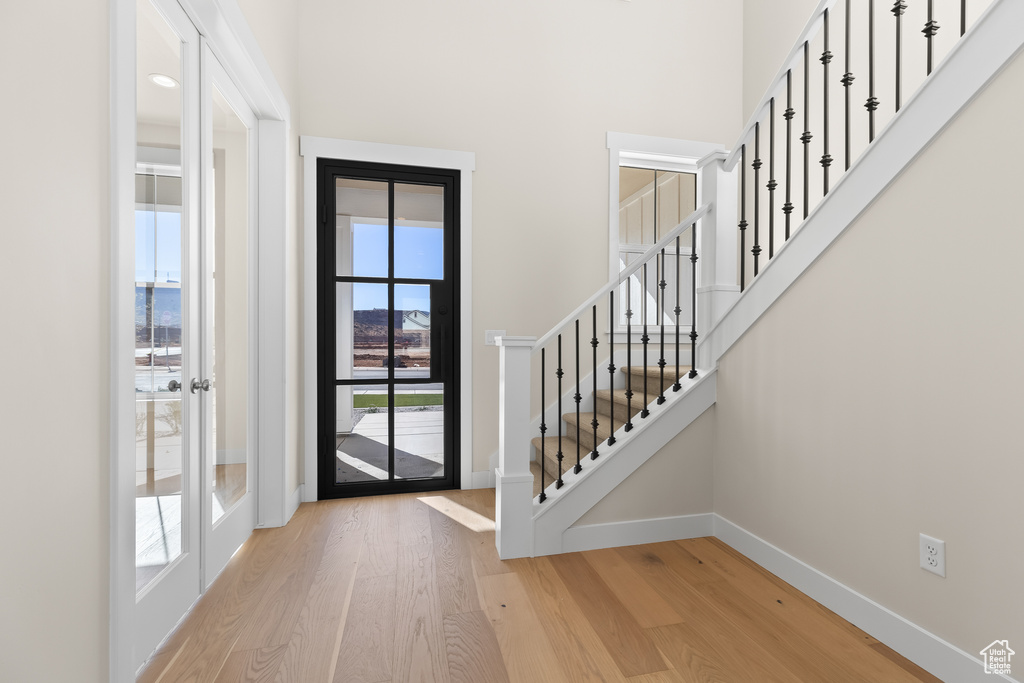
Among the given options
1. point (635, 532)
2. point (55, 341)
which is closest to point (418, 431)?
point (635, 532)

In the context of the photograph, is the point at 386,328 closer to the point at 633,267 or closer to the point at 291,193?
the point at 291,193

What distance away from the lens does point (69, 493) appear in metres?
0.96

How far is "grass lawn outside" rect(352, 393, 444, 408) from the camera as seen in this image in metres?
2.97

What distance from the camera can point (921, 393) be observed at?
4.72ft

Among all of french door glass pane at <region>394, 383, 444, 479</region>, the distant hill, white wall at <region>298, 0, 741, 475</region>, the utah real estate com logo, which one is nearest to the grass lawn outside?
french door glass pane at <region>394, 383, 444, 479</region>

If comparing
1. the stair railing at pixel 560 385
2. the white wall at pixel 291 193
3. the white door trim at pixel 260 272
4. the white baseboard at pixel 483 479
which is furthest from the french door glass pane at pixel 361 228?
the white baseboard at pixel 483 479

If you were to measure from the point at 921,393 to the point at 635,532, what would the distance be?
4.36 ft

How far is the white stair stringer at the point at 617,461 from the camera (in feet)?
7.14

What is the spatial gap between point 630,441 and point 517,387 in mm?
626

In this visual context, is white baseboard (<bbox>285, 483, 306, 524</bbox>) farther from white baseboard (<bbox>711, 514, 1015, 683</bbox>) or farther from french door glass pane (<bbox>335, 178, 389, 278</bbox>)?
white baseboard (<bbox>711, 514, 1015, 683</bbox>)

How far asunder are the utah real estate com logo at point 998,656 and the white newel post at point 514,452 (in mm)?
1492

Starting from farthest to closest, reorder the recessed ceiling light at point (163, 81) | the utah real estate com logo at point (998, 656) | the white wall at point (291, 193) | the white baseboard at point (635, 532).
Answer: the white wall at point (291, 193), the white baseboard at point (635, 532), the recessed ceiling light at point (163, 81), the utah real estate com logo at point (998, 656)

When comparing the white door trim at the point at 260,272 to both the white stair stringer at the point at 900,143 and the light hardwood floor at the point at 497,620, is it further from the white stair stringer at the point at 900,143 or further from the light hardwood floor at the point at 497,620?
the white stair stringer at the point at 900,143

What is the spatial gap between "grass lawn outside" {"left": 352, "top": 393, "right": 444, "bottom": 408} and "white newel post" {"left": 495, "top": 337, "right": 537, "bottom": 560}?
41.0 inches
